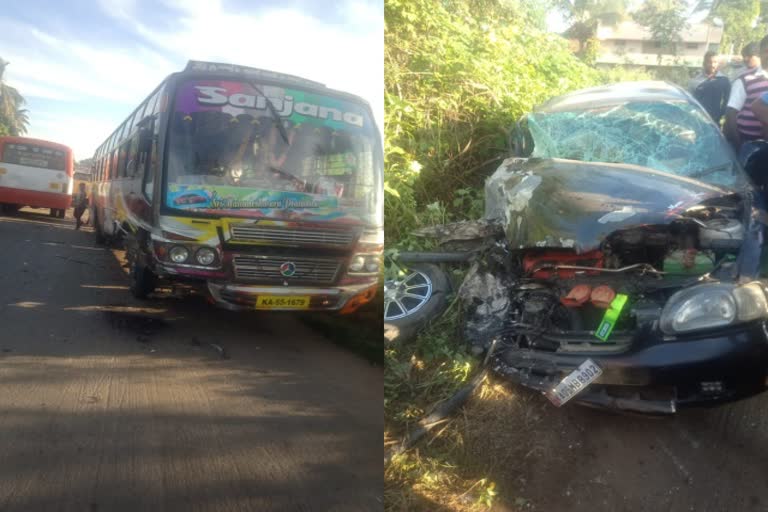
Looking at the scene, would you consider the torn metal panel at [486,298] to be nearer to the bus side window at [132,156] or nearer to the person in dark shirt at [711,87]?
the person in dark shirt at [711,87]

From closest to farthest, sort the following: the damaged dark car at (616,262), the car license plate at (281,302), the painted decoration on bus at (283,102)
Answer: the painted decoration on bus at (283,102) → the car license plate at (281,302) → the damaged dark car at (616,262)

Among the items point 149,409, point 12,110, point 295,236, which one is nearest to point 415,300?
point 295,236

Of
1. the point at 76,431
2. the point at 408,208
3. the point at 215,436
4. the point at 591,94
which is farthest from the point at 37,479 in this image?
the point at 591,94

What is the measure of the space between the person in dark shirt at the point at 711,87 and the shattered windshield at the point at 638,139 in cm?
7

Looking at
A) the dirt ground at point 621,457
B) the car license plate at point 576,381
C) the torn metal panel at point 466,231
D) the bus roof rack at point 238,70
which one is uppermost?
the bus roof rack at point 238,70

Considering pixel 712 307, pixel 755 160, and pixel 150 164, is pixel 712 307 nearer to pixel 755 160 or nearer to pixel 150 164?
pixel 755 160

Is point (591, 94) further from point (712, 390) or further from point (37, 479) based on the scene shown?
point (37, 479)

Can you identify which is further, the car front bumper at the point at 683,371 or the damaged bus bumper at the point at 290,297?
the car front bumper at the point at 683,371

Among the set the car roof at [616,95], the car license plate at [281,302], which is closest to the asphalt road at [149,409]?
the car license plate at [281,302]

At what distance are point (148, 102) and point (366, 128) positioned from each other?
0.42m

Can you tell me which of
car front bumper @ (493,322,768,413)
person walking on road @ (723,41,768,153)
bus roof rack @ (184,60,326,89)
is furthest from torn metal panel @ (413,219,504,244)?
person walking on road @ (723,41,768,153)

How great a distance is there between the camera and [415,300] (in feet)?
6.43

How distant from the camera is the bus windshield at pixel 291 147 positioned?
1057 mm

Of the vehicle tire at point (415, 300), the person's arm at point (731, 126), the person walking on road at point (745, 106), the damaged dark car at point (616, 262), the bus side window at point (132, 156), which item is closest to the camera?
the damaged dark car at point (616, 262)
